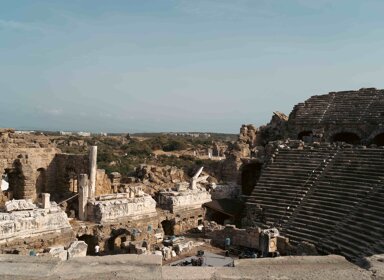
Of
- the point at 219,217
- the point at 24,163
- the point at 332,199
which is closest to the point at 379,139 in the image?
the point at 332,199

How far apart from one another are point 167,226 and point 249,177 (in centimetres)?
896

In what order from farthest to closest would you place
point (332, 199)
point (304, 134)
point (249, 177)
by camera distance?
point (304, 134), point (249, 177), point (332, 199)

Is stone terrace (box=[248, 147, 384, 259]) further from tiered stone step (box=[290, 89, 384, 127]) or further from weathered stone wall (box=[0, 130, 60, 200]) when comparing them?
weathered stone wall (box=[0, 130, 60, 200])

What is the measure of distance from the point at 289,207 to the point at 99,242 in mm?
8260

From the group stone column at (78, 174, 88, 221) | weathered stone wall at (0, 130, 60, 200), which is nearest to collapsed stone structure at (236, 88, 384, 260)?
stone column at (78, 174, 88, 221)

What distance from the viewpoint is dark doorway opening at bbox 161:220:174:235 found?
20.2 meters

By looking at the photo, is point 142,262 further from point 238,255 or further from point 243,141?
Result: point 243,141

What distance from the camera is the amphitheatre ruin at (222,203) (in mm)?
14766

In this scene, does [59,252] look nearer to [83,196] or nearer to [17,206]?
[17,206]

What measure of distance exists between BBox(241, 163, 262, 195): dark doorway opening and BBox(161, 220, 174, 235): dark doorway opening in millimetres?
8073

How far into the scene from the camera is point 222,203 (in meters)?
22.7

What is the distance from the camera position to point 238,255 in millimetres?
16250

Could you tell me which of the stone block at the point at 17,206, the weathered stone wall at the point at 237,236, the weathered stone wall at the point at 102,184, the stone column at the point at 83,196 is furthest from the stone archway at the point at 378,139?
the stone block at the point at 17,206

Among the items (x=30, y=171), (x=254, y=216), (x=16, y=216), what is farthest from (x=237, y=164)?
(x=16, y=216)
